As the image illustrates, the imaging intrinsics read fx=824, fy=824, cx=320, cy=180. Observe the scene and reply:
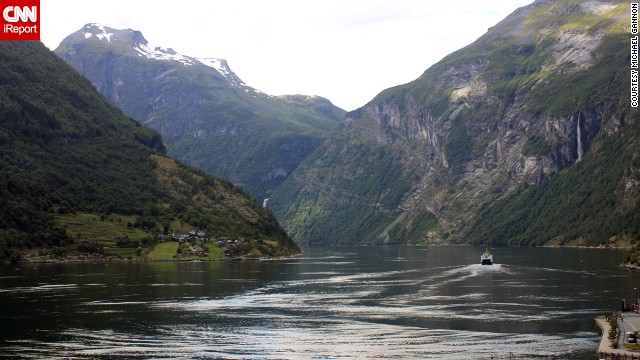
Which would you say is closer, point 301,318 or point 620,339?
point 620,339

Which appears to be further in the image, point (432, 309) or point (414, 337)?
point (432, 309)

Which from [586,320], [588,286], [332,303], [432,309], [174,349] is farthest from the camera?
[588,286]

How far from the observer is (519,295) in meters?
161

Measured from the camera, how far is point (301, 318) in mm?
133125

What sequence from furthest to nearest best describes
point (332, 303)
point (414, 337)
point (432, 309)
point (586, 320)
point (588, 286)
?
point (588, 286) → point (332, 303) → point (432, 309) → point (586, 320) → point (414, 337)

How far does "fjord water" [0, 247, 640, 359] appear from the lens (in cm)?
10225

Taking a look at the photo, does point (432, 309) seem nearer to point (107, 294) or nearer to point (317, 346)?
point (317, 346)

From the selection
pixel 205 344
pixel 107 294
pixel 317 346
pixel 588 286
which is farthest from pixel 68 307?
pixel 588 286

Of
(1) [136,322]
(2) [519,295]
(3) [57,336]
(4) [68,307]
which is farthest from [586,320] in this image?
(4) [68,307]

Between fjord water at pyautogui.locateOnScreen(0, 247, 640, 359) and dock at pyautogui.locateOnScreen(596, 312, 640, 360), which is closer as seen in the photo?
dock at pyautogui.locateOnScreen(596, 312, 640, 360)

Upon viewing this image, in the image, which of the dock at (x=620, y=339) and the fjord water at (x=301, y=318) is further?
the fjord water at (x=301, y=318)

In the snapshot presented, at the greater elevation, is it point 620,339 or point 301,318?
point 301,318

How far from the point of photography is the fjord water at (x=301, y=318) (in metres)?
102

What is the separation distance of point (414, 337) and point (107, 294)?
248 ft
